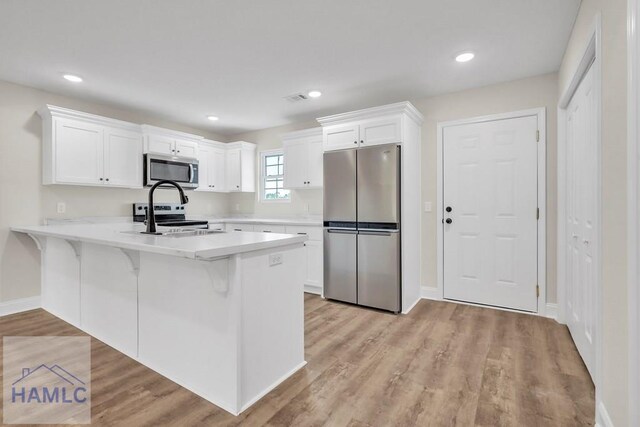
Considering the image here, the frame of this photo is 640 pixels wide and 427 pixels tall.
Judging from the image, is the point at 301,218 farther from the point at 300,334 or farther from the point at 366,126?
the point at 300,334

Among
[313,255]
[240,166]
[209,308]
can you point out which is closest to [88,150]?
[240,166]

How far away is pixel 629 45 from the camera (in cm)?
115

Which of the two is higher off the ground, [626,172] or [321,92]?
[321,92]

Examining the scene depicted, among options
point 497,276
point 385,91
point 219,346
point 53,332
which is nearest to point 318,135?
point 385,91

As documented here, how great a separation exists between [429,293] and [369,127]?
2.04 meters

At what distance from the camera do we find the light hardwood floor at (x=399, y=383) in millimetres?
1624

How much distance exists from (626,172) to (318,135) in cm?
332

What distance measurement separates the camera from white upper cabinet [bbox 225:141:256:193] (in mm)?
5117

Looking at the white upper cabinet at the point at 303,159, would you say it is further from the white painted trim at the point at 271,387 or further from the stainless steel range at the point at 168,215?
the white painted trim at the point at 271,387

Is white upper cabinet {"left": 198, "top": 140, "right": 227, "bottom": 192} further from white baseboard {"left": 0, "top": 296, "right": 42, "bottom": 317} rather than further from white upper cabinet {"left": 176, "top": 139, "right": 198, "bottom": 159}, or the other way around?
white baseboard {"left": 0, "top": 296, "right": 42, "bottom": 317}

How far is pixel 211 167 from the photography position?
500 cm

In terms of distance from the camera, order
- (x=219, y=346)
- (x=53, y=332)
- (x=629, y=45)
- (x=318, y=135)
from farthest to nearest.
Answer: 1. (x=318, y=135)
2. (x=53, y=332)
3. (x=219, y=346)
4. (x=629, y=45)

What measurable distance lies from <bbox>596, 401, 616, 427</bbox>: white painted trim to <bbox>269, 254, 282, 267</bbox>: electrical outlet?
1.71m

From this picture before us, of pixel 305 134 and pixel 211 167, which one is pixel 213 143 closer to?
pixel 211 167
